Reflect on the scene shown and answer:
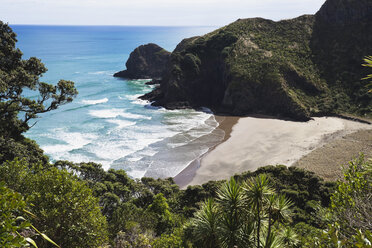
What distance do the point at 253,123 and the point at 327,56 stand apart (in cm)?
3369

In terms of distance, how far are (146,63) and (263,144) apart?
81366mm

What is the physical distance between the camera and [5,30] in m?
22.1

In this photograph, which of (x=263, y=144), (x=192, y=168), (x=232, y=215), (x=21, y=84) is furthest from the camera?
(x=263, y=144)

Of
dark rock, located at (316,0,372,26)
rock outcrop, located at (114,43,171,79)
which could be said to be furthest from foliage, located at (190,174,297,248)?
rock outcrop, located at (114,43,171,79)

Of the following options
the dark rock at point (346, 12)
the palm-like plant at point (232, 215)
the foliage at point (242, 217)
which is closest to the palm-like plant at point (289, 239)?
the foliage at point (242, 217)

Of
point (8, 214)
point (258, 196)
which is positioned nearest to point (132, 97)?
point (258, 196)

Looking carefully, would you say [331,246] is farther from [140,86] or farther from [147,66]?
[147,66]

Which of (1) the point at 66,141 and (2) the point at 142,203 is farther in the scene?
(1) the point at 66,141

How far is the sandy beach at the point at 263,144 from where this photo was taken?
130 ft

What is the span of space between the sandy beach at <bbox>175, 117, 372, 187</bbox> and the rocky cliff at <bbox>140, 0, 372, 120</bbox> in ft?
17.4

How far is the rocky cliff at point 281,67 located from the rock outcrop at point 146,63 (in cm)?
3537

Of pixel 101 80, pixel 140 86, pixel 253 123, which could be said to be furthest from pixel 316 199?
pixel 101 80

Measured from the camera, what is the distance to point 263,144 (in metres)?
48.3

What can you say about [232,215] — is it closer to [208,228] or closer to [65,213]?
[208,228]
